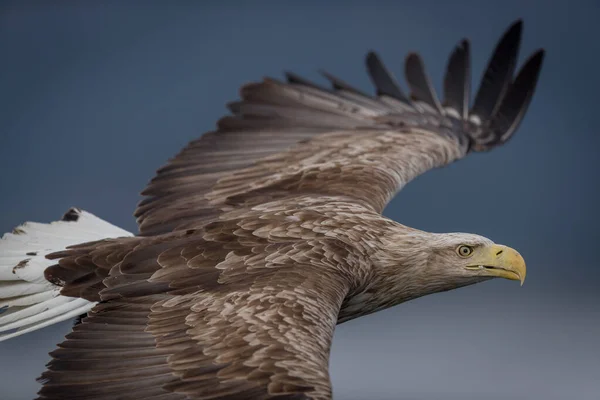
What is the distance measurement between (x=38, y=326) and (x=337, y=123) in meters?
3.75

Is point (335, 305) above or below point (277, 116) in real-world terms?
below

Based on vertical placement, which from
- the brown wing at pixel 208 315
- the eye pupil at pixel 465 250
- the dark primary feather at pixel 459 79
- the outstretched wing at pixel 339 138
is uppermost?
the dark primary feather at pixel 459 79

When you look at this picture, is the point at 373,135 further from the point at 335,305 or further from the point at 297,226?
the point at 335,305

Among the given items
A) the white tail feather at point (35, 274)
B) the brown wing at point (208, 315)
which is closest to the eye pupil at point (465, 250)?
the brown wing at point (208, 315)

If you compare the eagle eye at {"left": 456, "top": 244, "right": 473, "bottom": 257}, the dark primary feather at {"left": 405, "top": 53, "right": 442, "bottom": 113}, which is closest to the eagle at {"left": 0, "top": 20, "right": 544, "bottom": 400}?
the eagle eye at {"left": 456, "top": 244, "right": 473, "bottom": 257}

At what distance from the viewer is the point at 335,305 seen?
19.8 ft

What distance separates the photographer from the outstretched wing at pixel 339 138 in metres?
7.88

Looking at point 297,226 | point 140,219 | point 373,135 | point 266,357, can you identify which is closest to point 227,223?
point 297,226

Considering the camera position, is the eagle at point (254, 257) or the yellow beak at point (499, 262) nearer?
the eagle at point (254, 257)

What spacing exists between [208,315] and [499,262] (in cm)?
204

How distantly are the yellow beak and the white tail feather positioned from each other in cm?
242

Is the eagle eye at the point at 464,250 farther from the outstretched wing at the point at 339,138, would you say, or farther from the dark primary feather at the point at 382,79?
the dark primary feather at the point at 382,79

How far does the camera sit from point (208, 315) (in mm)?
5902

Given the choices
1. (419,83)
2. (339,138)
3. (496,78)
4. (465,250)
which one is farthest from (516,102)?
(465,250)
